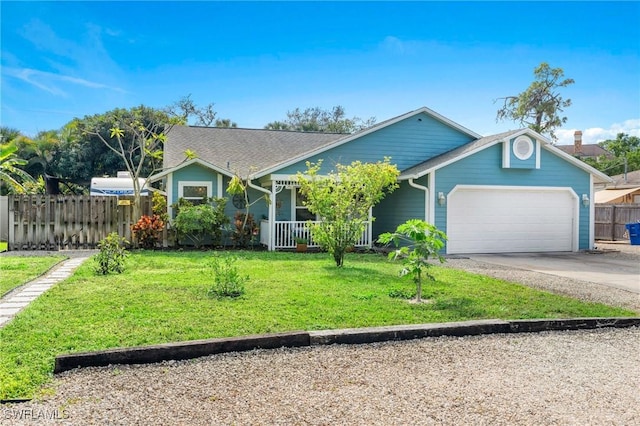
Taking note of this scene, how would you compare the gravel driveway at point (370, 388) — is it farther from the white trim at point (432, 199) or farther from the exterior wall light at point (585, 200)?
the exterior wall light at point (585, 200)

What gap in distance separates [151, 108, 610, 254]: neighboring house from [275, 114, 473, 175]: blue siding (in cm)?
3

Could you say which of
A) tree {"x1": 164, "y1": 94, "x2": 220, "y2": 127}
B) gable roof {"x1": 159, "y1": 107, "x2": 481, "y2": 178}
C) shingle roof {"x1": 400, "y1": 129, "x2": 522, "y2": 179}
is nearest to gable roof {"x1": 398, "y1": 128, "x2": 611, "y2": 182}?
shingle roof {"x1": 400, "y1": 129, "x2": 522, "y2": 179}

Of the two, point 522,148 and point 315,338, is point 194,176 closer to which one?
point 522,148

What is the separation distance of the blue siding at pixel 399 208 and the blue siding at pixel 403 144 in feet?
3.40

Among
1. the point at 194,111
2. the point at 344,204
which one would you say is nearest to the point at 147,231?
the point at 344,204

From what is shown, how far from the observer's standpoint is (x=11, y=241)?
42.7 feet

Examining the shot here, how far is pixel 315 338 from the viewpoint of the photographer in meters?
4.84

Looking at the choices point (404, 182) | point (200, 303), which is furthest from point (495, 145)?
point (200, 303)

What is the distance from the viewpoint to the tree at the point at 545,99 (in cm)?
3456

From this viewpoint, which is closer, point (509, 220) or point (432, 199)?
point (432, 199)

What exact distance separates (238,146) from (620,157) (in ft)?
139

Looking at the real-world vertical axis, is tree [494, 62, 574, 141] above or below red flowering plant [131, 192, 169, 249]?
above

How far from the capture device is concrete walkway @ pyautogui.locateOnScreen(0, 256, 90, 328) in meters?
5.70

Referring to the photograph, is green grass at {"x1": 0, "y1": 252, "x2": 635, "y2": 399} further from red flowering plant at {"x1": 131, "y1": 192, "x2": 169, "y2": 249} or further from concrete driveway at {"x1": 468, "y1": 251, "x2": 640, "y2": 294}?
red flowering plant at {"x1": 131, "y1": 192, "x2": 169, "y2": 249}
